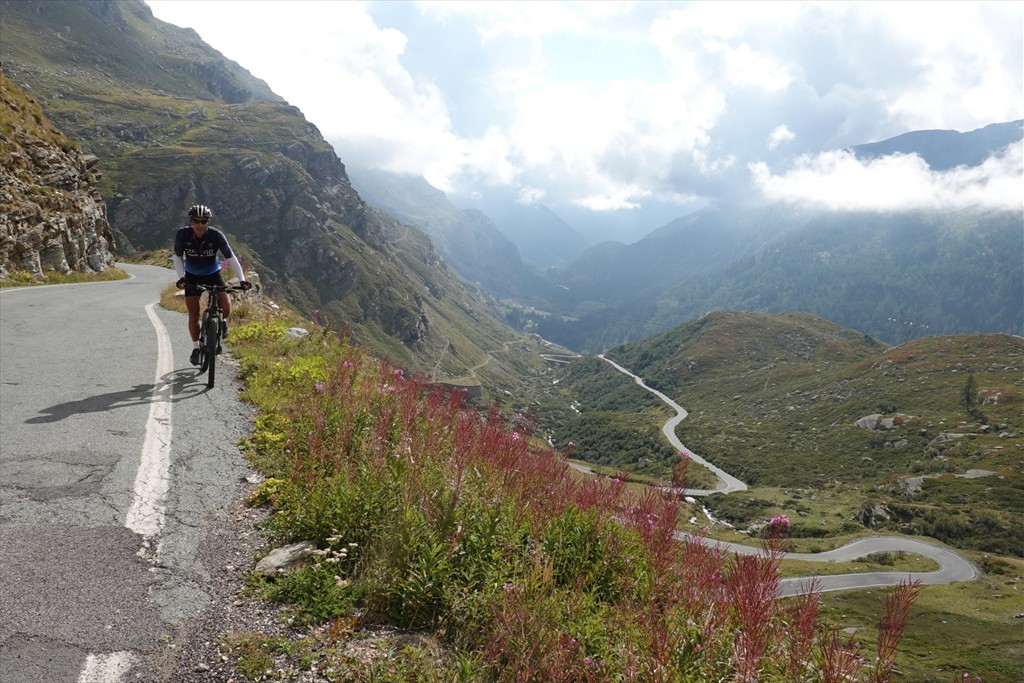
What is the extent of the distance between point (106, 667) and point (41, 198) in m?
40.9

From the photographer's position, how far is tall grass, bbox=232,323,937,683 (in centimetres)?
346

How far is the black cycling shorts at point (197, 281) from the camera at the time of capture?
1077 cm

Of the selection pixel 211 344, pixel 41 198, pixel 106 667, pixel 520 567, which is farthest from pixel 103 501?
pixel 41 198

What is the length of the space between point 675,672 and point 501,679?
1155 mm

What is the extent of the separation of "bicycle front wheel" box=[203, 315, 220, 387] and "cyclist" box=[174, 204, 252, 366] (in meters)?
0.28

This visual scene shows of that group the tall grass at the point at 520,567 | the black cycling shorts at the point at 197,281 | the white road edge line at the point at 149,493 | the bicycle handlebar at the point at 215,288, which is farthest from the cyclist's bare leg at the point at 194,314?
the tall grass at the point at 520,567

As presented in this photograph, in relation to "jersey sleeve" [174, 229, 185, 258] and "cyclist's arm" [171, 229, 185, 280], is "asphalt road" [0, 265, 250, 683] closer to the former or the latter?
"cyclist's arm" [171, 229, 185, 280]

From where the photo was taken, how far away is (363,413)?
7.86m

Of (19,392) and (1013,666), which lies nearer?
(19,392)

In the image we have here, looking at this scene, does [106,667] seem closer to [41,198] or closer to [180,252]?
[180,252]

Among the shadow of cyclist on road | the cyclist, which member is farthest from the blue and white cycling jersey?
the shadow of cyclist on road

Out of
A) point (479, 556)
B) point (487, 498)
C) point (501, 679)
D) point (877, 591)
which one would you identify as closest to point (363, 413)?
point (487, 498)

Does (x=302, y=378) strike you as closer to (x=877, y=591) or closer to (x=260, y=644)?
(x=260, y=644)

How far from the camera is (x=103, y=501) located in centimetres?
552
